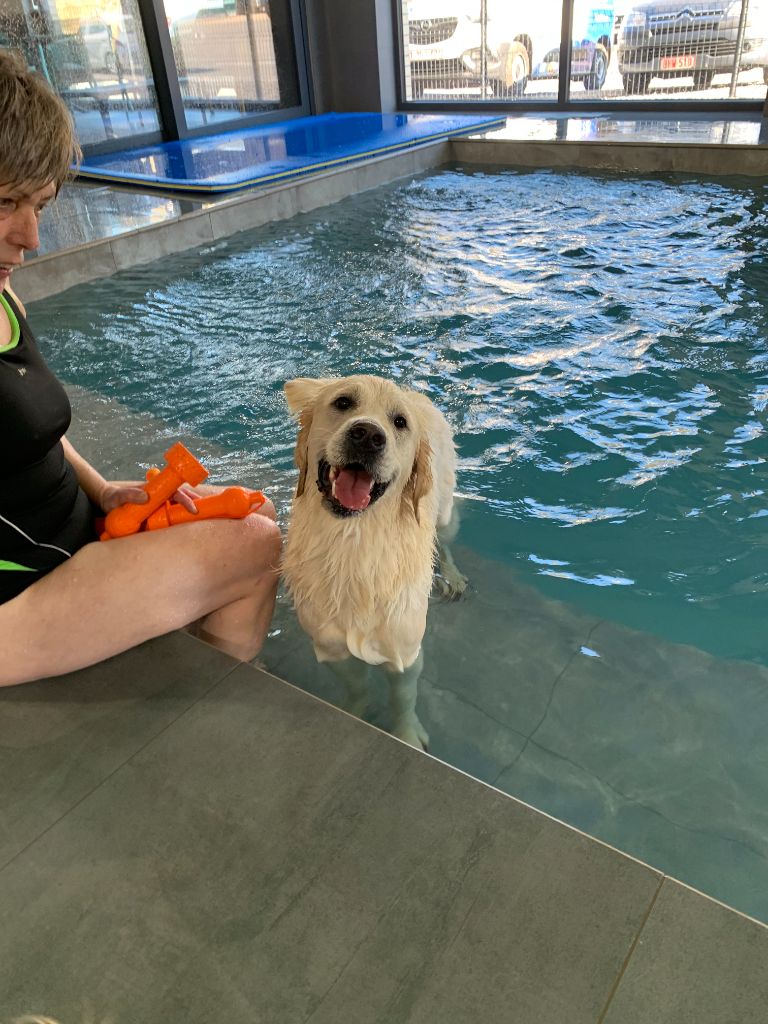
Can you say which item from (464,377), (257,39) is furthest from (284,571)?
(257,39)

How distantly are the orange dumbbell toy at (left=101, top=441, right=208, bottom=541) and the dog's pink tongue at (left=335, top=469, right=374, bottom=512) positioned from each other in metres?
0.44

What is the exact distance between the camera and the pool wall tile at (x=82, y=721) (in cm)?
180

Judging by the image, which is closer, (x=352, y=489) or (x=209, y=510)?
(x=352, y=489)

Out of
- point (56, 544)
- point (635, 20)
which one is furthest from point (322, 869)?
point (635, 20)

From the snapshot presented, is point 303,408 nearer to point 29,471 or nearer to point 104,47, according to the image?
point 29,471

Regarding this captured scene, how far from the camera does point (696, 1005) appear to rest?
53.7 inches

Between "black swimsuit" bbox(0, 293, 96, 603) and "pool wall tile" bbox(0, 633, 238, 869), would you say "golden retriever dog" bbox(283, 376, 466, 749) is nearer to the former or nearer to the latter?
"pool wall tile" bbox(0, 633, 238, 869)

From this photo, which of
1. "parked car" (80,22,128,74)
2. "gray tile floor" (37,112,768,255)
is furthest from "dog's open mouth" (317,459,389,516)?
"parked car" (80,22,128,74)

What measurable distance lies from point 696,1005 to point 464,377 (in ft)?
13.1

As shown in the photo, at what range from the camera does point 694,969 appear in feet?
4.64

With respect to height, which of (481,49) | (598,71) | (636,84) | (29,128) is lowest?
(636,84)

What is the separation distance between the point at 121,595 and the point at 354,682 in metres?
0.87

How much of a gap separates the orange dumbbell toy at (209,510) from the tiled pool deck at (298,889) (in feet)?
1.57

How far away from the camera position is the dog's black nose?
2.03 meters
